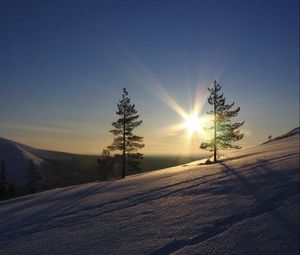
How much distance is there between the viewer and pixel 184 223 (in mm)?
8953

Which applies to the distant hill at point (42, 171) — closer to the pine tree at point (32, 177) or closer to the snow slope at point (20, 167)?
the snow slope at point (20, 167)

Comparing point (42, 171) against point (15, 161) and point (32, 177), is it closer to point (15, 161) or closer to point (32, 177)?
point (15, 161)

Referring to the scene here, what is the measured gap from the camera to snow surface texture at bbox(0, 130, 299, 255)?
23.3 feet

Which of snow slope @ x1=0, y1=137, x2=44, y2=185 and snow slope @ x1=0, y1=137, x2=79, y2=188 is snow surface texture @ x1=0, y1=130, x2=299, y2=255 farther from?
snow slope @ x1=0, y1=137, x2=44, y2=185

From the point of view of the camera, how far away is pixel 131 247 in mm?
7887

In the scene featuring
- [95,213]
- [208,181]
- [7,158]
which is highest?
[7,158]

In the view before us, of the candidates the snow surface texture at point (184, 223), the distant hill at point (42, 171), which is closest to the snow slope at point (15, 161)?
the distant hill at point (42, 171)

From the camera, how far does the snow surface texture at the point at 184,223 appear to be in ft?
23.3

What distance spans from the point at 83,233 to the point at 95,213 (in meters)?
2.96

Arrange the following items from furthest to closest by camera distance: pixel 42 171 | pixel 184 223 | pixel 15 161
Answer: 1. pixel 15 161
2. pixel 42 171
3. pixel 184 223

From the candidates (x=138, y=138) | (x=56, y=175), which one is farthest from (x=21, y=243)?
(x=56, y=175)

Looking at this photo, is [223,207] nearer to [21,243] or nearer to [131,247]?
[131,247]

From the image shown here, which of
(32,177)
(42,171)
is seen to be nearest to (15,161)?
(42,171)

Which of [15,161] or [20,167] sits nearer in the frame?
[20,167]
